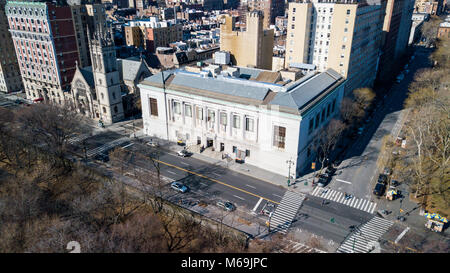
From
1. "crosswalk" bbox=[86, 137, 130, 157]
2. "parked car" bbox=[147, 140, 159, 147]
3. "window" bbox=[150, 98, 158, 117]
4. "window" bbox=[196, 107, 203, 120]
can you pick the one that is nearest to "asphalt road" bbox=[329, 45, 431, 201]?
"window" bbox=[196, 107, 203, 120]

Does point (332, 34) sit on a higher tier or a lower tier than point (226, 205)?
higher

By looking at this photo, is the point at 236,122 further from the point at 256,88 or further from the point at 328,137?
the point at 328,137

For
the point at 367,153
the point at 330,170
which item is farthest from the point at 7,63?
the point at 367,153

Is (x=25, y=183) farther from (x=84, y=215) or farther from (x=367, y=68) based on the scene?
(x=367, y=68)

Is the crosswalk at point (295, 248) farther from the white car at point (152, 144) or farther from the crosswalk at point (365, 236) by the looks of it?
the white car at point (152, 144)

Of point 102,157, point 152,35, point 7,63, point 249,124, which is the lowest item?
point 102,157

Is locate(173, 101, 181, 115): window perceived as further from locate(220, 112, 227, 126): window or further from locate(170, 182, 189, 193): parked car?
locate(170, 182, 189, 193): parked car

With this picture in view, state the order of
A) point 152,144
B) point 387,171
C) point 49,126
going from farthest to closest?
point 152,144, point 49,126, point 387,171

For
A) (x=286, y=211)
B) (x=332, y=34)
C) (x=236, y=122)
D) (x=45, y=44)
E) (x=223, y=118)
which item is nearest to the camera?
(x=286, y=211)
